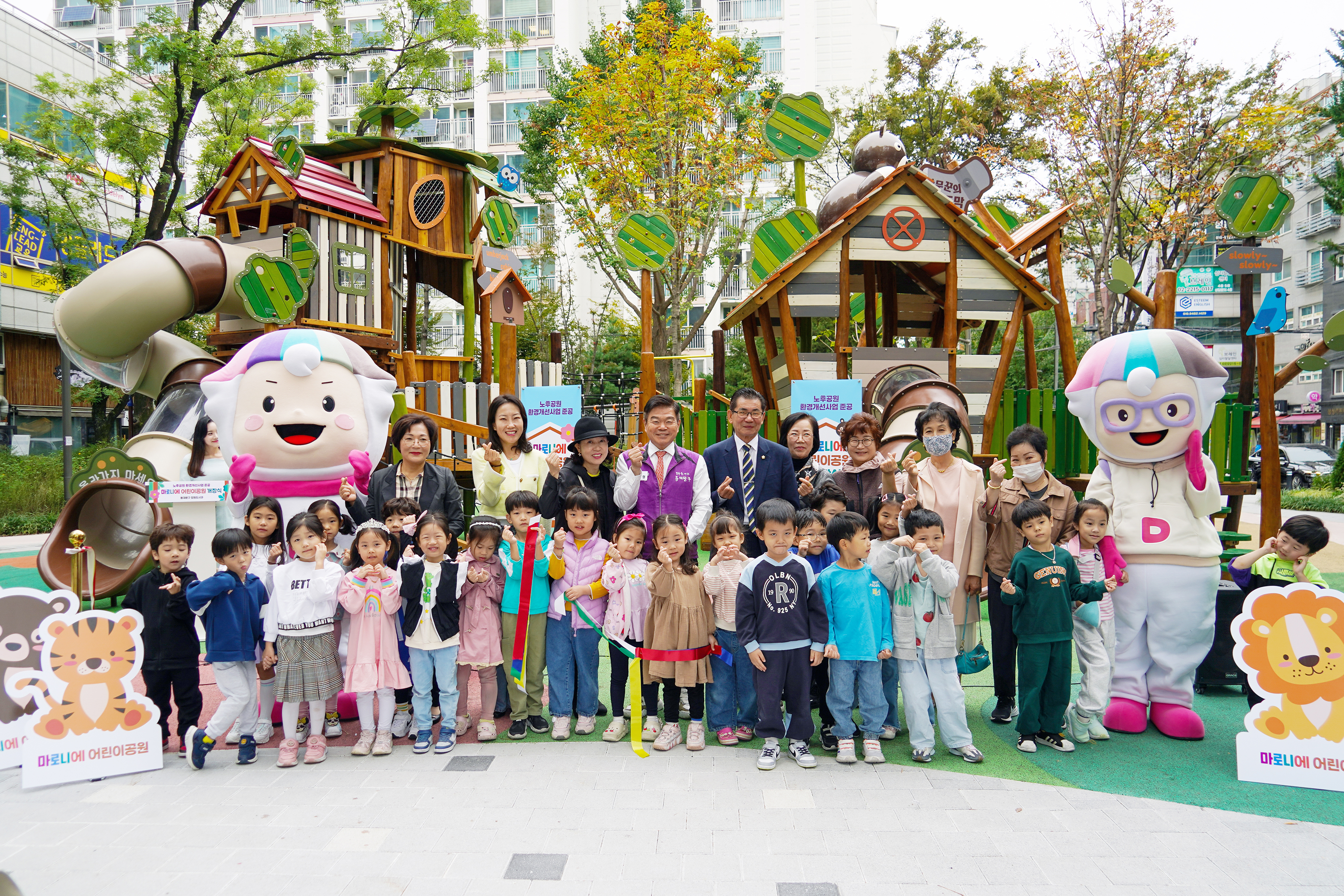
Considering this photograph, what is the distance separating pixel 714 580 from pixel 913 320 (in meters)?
8.37

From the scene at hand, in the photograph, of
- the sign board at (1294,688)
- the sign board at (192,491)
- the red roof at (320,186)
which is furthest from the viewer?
the red roof at (320,186)

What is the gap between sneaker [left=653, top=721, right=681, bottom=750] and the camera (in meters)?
4.52

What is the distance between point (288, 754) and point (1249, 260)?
23.3 ft

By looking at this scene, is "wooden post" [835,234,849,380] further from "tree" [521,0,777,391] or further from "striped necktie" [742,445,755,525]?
"tree" [521,0,777,391]

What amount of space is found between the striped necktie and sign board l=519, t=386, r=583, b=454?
86.9 inches

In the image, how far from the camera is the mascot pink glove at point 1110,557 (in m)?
4.69

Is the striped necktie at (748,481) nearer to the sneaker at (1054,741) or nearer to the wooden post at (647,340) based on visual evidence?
the sneaker at (1054,741)

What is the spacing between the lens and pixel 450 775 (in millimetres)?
4215

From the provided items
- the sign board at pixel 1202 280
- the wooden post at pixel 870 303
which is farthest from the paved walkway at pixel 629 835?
the sign board at pixel 1202 280

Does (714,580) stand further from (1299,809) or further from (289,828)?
(1299,809)

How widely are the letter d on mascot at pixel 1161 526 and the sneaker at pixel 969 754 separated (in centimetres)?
103

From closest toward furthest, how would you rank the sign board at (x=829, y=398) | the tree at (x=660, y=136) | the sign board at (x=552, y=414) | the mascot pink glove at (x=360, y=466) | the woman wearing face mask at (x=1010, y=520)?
the woman wearing face mask at (x=1010, y=520) → the mascot pink glove at (x=360, y=466) → the sign board at (x=829, y=398) → the sign board at (x=552, y=414) → the tree at (x=660, y=136)

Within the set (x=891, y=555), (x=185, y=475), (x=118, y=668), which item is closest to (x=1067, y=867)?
(x=891, y=555)

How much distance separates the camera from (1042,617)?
4438mm
